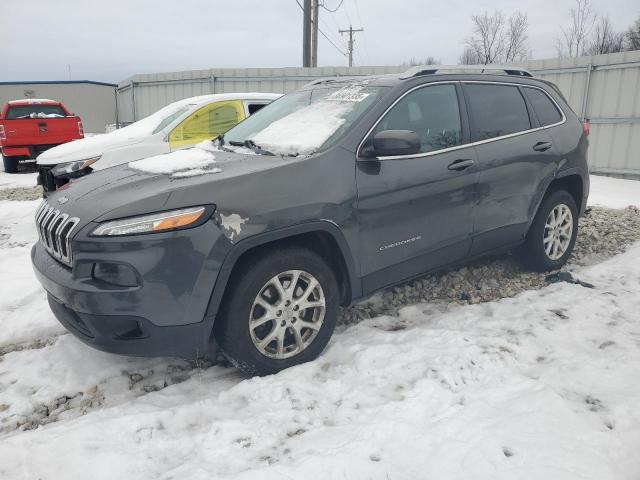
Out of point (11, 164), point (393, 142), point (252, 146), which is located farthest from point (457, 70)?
point (11, 164)

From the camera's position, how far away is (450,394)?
268 centimetres

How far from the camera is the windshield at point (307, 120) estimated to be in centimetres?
321

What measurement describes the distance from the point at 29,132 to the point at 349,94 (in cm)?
1036

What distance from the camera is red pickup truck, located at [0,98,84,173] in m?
11.2

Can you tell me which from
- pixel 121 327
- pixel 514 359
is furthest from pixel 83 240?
pixel 514 359

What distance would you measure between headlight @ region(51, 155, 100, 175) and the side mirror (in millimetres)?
4320

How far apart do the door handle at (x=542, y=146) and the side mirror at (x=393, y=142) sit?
1.59 metres

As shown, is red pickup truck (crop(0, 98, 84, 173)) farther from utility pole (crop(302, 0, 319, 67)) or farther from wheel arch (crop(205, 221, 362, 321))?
wheel arch (crop(205, 221, 362, 321))

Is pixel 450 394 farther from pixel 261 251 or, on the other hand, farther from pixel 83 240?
pixel 83 240

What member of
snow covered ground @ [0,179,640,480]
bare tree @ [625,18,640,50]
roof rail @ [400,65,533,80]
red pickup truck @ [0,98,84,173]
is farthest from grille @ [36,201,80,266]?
bare tree @ [625,18,640,50]

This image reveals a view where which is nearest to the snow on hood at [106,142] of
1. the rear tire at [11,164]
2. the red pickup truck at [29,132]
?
the red pickup truck at [29,132]

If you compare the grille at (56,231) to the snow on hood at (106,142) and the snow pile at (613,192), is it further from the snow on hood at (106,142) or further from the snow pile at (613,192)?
the snow pile at (613,192)

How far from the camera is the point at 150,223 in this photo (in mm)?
2502

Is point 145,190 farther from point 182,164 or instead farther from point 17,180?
point 17,180
